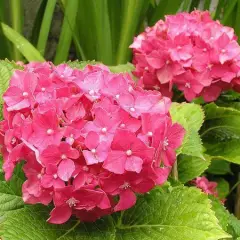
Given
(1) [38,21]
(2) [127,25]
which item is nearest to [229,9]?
(2) [127,25]

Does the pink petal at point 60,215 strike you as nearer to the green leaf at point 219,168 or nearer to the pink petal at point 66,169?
the pink petal at point 66,169

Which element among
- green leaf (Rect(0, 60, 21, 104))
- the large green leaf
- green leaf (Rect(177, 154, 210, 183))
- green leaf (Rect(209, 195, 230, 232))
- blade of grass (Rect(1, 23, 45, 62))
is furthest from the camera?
blade of grass (Rect(1, 23, 45, 62))

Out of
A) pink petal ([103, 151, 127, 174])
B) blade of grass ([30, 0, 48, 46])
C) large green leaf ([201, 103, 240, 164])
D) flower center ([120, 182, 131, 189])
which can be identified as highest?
pink petal ([103, 151, 127, 174])

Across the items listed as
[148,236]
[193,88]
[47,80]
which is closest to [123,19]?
[193,88]

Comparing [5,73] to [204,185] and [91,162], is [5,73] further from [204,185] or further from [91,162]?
[204,185]

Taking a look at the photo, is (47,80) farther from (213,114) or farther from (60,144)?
(213,114)

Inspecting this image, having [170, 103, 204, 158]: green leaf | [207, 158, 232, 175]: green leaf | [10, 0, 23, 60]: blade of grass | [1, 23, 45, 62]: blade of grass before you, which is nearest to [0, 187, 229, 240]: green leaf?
[170, 103, 204, 158]: green leaf

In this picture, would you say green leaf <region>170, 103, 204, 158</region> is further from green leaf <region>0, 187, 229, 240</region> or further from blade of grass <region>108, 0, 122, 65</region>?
blade of grass <region>108, 0, 122, 65</region>
